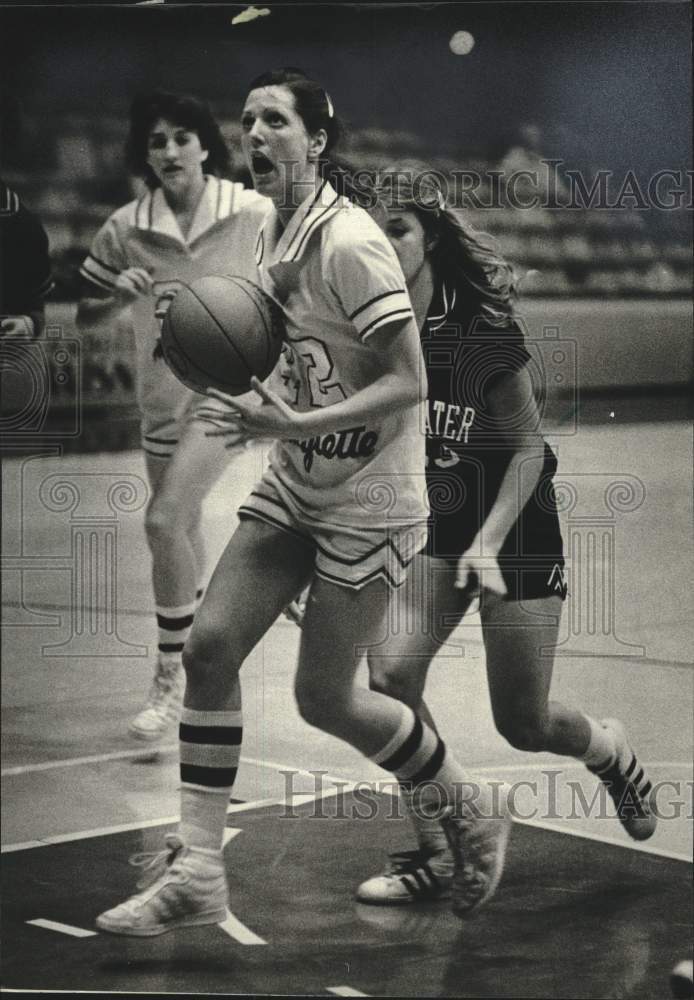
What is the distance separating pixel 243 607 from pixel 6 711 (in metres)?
0.71

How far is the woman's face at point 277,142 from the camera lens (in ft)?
13.5

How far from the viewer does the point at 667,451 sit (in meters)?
4.10

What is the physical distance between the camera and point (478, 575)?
13.7 ft

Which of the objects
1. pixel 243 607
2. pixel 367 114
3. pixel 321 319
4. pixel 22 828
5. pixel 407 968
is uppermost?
pixel 367 114

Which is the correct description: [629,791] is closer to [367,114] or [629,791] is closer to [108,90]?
[367,114]

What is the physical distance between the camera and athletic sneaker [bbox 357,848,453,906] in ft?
13.7

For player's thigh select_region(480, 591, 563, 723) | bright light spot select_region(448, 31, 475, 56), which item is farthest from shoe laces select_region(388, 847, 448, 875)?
bright light spot select_region(448, 31, 475, 56)

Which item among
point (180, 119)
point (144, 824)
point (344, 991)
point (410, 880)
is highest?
point (180, 119)

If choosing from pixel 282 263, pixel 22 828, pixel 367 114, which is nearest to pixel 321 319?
pixel 282 263

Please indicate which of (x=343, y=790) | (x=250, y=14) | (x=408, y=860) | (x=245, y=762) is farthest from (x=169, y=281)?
(x=408, y=860)

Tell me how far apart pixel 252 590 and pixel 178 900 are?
2.52ft

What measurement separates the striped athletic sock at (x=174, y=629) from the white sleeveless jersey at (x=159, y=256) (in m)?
0.46

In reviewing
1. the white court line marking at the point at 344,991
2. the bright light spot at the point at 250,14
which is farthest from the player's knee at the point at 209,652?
the bright light spot at the point at 250,14

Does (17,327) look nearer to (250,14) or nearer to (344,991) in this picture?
(250,14)
